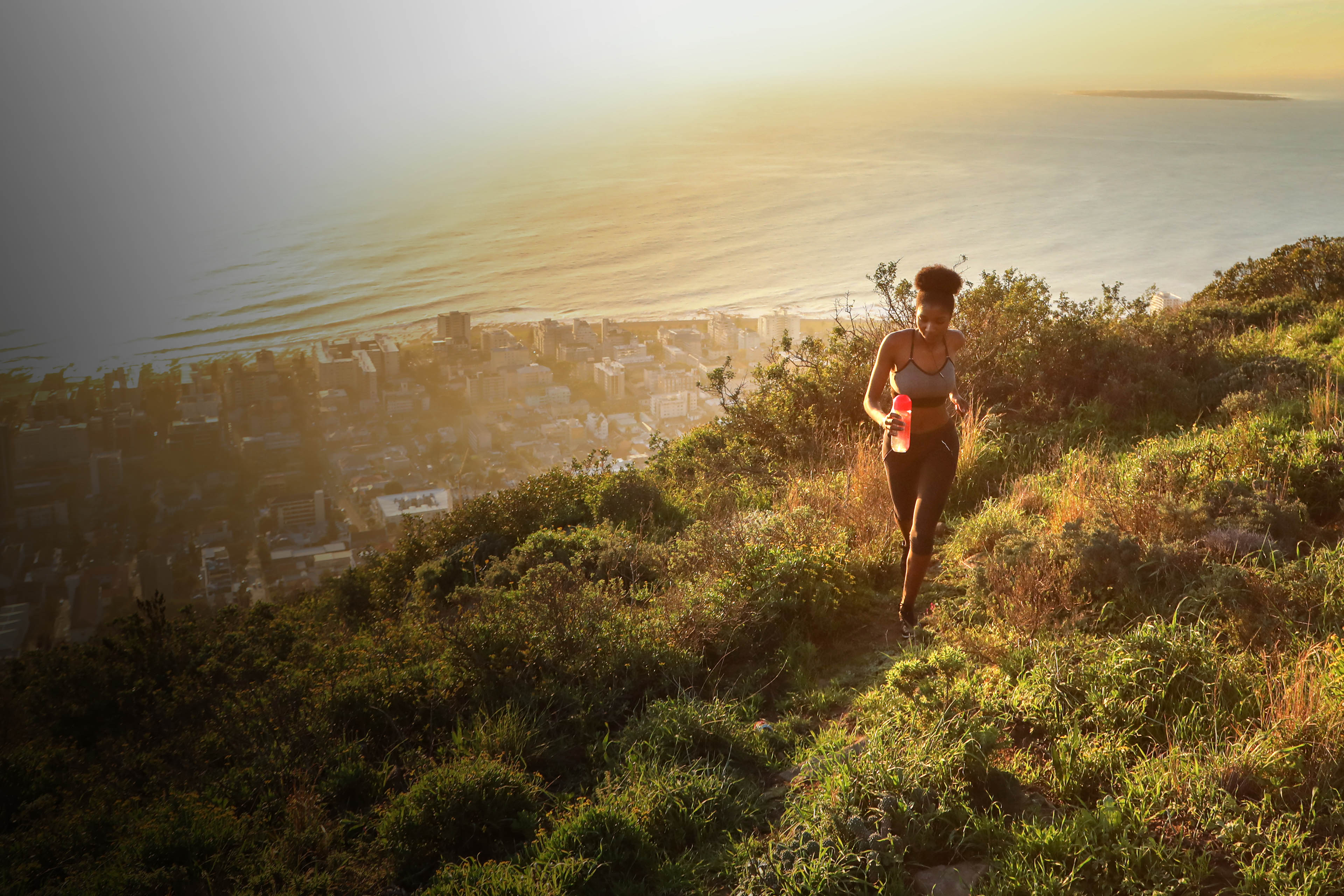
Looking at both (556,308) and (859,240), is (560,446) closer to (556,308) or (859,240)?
(556,308)

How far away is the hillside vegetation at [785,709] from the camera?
8.32 ft

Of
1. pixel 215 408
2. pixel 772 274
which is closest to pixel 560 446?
pixel 215 408

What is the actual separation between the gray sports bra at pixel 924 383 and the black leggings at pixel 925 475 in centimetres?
16

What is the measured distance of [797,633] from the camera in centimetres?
439

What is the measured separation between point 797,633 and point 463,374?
17.5 metres

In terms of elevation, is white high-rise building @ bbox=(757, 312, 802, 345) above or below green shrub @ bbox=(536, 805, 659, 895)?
above

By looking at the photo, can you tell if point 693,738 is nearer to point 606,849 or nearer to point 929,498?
point 606,849

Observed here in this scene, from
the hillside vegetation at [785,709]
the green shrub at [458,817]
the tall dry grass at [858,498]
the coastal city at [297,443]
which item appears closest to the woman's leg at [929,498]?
the hillside vegetation at [785,709]

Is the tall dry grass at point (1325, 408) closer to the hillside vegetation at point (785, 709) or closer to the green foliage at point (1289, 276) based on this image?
the hillside vegetation at point (785, 709)

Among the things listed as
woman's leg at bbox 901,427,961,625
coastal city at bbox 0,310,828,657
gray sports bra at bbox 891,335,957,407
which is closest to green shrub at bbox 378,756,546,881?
woman's leg at bbox 901,427,961,625

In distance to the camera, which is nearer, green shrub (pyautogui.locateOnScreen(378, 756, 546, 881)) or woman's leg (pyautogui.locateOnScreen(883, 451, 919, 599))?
green shrub (pyautogui.locateOnScreen(378, 756, 546, 881))

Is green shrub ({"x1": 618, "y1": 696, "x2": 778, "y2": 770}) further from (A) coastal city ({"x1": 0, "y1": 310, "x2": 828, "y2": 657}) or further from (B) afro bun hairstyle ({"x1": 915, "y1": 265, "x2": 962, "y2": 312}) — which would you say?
(A) coastal city ({"x1": 0, "y1": 310, "x2": 828, "y2": 657})

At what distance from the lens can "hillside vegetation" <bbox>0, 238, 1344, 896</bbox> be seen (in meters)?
2.54

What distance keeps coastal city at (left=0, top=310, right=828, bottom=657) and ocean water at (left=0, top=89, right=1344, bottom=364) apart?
2.84 meters
